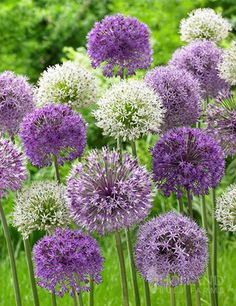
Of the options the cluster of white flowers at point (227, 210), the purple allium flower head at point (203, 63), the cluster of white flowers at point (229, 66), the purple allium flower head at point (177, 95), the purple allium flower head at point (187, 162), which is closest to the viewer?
the purple allium flower head at point (187, 162)

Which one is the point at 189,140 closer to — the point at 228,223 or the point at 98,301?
the point at 228,223

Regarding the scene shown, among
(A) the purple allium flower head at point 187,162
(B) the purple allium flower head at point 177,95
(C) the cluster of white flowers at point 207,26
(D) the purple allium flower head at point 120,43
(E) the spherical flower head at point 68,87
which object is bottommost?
(A) the purple allium flower head at point 187,162

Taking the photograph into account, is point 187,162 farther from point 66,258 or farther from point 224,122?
point 66,258

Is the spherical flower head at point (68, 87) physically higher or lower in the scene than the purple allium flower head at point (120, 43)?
lower

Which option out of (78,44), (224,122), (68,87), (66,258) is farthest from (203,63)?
(78,44)

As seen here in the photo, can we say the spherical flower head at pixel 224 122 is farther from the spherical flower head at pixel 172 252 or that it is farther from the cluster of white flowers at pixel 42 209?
the cluster of white flowers at pixel 42 209

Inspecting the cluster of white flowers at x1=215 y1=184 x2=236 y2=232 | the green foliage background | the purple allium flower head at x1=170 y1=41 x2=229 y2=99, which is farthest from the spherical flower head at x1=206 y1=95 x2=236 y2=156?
the green foliage background

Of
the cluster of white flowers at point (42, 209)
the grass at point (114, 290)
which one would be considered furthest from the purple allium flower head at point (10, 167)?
the grass at point (114, 290)
